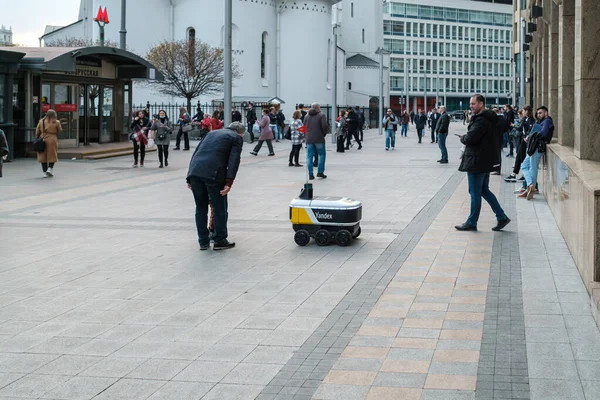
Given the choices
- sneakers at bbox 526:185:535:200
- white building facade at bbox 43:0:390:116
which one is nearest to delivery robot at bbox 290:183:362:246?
sneakers at bbox 526:185:535:200

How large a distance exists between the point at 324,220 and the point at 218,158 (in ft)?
5.01

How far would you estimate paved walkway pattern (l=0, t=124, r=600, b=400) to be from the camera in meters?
6.14

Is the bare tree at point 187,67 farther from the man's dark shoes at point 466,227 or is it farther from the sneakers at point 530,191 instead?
the man's dark shoes at point 466,227

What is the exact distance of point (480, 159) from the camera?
13.0m

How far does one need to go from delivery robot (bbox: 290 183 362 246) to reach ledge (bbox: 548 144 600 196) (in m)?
2.71

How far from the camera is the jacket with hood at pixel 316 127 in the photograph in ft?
71.6

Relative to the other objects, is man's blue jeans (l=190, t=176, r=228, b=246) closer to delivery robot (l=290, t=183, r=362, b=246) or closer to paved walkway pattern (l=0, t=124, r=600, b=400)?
paved walkway pattern (l=0, t=124, r=600, b=400)

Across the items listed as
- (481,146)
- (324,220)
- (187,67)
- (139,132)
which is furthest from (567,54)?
(187,67)

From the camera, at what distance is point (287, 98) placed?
68188mm

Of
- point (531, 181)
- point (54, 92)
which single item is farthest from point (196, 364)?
point (54, 92)

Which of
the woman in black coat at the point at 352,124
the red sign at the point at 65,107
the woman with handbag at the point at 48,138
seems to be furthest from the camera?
the woman in black coat at the point at 352,124

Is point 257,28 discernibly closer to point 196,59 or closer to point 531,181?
point 196,59

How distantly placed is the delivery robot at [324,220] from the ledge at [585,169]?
107 inches

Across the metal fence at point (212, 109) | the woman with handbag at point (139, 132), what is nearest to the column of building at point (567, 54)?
the woman with handbag at point (139, 132)
